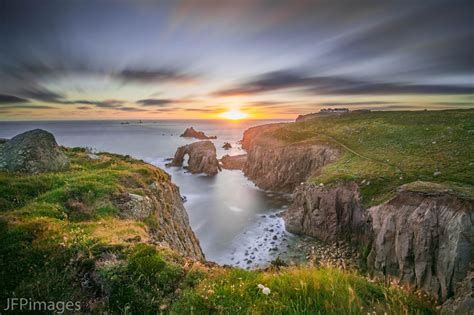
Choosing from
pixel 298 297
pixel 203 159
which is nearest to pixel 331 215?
pixel 298 297

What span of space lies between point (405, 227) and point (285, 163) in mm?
42249

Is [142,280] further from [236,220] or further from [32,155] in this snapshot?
[236,220]

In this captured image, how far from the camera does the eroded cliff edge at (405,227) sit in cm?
1827

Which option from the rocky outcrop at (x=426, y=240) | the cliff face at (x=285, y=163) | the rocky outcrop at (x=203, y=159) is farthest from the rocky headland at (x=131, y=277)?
the rocky outcrop at (x=203, y=159)

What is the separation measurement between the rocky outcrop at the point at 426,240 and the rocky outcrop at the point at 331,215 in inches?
160

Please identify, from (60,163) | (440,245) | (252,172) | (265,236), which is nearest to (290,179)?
(252,172)

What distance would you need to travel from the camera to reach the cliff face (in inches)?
2238

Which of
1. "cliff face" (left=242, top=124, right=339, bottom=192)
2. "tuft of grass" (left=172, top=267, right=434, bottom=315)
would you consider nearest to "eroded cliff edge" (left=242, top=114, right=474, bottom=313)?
"tuft of grass" (left=172, top=267, right=434, bottom=315)

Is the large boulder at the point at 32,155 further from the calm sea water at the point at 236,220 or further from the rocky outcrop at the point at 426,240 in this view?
the rocky outcrop at the point at 426,240

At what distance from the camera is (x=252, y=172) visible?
3100 inches

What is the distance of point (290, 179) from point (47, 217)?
55.5m

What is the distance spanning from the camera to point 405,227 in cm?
2320

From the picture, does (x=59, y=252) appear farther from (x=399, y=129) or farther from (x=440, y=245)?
(x=399, y=129)

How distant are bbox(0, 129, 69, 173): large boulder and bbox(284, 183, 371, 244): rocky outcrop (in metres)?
31.3
